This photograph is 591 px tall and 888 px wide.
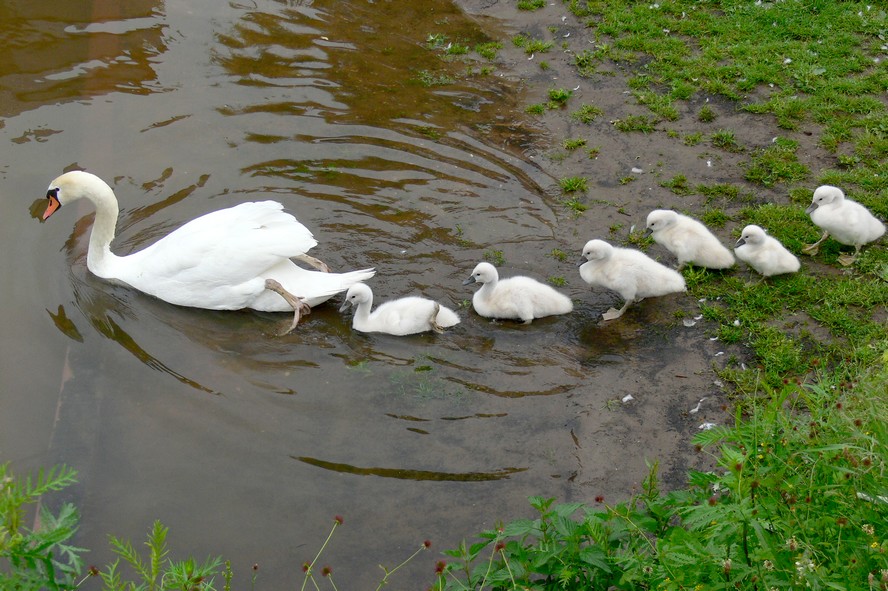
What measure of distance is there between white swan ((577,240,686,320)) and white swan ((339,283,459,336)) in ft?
3.98

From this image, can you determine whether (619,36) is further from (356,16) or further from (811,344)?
(811,344)

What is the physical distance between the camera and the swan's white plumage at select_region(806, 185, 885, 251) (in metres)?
6.83

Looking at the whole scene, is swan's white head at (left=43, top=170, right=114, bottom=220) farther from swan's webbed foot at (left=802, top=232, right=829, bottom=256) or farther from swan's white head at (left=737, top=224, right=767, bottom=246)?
swan's webbed foot at (left=802, top=232, right=829, bottom=256)

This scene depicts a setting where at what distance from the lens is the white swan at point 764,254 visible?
6.68m

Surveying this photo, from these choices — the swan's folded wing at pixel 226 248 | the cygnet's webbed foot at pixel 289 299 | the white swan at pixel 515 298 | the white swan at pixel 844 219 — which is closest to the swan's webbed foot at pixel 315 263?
the swan's folded wing at pixel 226 248

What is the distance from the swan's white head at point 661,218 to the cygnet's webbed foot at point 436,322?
2.02 m

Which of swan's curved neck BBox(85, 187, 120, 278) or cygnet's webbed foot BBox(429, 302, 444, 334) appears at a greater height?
swan's curved neck BBox(85, 187, 120, 278)

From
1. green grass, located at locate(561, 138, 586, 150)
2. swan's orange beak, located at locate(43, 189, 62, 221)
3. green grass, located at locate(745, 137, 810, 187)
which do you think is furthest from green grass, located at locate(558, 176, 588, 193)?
swan's orange beak, located at locate(43, 189, 62, 221)

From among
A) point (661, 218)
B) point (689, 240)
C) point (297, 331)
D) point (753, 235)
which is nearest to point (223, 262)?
point (297, 331)

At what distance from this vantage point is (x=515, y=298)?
21.1 feet

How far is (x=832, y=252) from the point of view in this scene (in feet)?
23.9

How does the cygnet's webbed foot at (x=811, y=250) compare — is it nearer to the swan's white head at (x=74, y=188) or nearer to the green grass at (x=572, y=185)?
the green grass at (x=572, y=185)

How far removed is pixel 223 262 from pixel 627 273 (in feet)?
10.5

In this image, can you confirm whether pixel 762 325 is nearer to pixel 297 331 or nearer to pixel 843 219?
pixel 843 219
